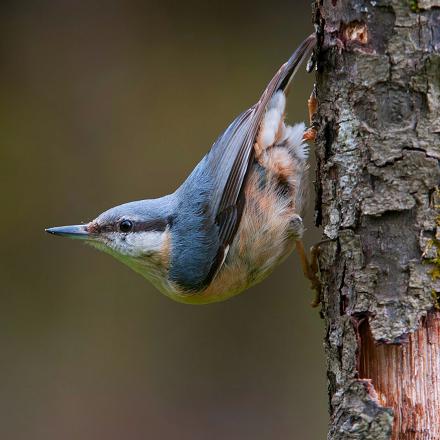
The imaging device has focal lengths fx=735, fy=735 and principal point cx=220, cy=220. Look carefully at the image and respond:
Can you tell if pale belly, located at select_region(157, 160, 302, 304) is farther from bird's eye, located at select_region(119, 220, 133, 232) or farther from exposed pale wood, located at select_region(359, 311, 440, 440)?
exposed pale wood, located at select_region(359, 311, 440, 440)

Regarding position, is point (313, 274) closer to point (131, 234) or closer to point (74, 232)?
point (131, 234)

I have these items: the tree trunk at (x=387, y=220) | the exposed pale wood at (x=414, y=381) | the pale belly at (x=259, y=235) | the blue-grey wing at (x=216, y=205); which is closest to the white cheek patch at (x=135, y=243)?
the blue-grey wing at (x=216, y=205)

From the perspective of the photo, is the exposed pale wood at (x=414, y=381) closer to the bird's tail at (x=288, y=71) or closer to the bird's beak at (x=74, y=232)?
the bird's tail at (x=288, y=71)

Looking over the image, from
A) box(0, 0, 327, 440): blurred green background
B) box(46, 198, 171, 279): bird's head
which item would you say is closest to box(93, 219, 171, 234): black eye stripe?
box(46, 198, 171, 279): bird's head

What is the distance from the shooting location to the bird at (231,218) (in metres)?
3.08

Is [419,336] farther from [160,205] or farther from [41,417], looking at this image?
[41,417]

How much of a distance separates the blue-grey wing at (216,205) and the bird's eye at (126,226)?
0.21m

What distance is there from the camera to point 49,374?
4.79 metres

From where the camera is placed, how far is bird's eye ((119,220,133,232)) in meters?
3.18

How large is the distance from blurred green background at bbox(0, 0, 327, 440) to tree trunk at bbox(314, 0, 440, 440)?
104 inches

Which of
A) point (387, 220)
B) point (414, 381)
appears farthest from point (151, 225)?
point (414, 381)

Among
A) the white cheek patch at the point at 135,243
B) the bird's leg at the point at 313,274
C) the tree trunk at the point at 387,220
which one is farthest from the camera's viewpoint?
the white cheek patch at the point at 135,243

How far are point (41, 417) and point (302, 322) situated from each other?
181cm

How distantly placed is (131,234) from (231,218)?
17.5 inches
